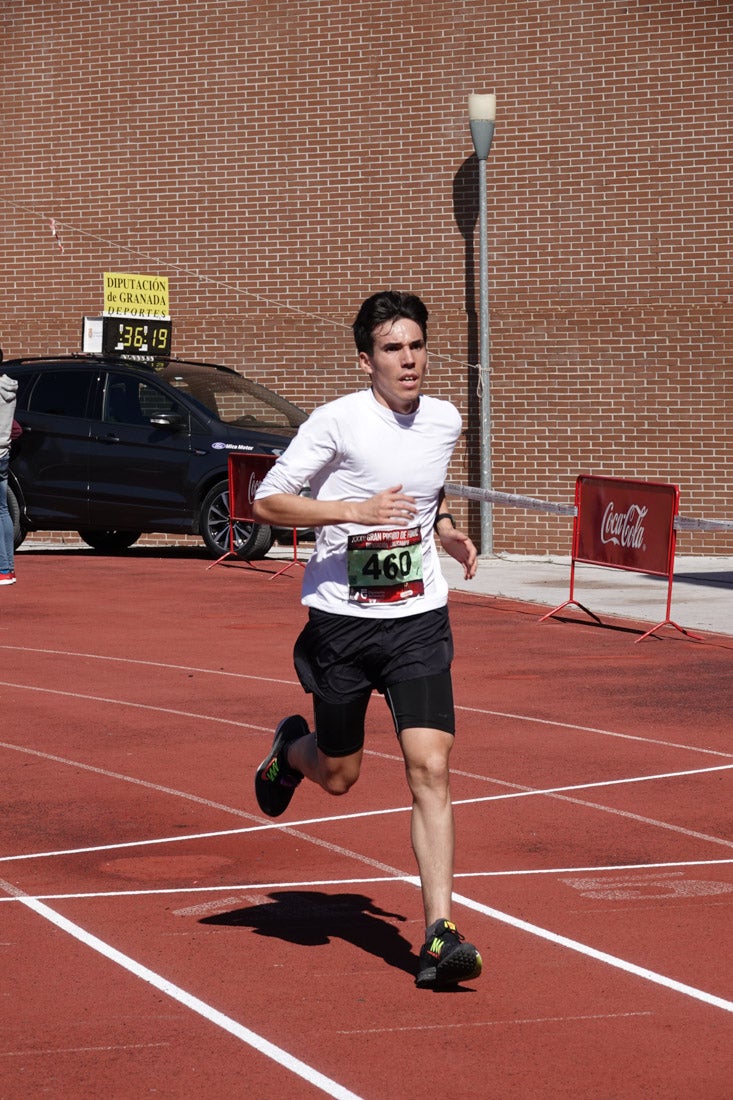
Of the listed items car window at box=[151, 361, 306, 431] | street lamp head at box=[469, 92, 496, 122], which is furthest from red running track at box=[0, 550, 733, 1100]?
street lamp head at box=[469, 92, 496, 122]

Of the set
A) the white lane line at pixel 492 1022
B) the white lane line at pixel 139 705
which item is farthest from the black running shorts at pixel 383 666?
the white lane line at pixel 139 705

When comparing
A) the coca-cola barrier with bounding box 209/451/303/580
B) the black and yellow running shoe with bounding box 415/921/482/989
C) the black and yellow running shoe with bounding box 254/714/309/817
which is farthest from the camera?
the coca-cola barrier with bounding box 209/451/303/580

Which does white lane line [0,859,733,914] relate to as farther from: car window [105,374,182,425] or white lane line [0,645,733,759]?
car window [105,374,182,425]

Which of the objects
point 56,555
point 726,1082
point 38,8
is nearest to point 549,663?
point 726,1082

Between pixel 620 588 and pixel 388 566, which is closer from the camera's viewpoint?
pixel 388 566

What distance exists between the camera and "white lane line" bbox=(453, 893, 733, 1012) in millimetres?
5551

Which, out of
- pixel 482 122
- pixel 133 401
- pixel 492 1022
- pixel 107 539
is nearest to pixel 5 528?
pixel 133 401

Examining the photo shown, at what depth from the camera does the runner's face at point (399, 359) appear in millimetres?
5895

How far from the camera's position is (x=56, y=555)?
21078 millimetres

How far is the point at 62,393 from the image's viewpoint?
66.3ft

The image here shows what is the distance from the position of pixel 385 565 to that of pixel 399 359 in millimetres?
662

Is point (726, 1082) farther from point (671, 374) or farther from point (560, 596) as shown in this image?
point (671, 374)

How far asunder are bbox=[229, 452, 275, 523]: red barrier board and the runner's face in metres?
12.3

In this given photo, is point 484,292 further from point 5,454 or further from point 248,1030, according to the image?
point 248,1030
